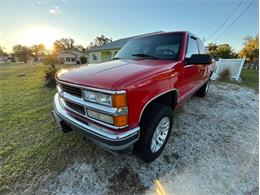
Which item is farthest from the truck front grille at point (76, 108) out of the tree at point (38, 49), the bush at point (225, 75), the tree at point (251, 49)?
the tree at point (38, 49)

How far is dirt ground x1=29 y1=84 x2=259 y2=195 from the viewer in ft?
5.90

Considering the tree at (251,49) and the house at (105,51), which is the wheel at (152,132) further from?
the tree at (251,49)

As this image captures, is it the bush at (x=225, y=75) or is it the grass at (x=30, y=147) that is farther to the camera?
the bush at (x=225, y=75)

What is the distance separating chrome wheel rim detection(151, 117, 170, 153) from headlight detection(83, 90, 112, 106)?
101 cm

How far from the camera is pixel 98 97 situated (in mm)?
1521

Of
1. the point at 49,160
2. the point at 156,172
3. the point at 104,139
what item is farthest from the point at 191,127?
the point at 49,160

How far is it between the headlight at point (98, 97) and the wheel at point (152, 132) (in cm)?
64

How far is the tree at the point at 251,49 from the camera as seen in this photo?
77.1ft

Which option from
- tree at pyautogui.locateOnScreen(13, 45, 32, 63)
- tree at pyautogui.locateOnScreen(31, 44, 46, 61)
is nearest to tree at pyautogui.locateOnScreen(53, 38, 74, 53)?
tree at pyautogui.locateOnScreen(31, 44, 46, 61)

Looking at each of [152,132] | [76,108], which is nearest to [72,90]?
[76,108]

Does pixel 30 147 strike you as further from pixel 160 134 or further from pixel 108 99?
pixel 160 134

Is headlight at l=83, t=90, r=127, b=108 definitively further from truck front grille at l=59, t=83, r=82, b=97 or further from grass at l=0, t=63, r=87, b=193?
grass at l=0, t=63, r=87, b=193

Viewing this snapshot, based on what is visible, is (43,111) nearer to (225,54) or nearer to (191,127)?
(191,127)

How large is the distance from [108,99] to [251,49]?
3265 cm
